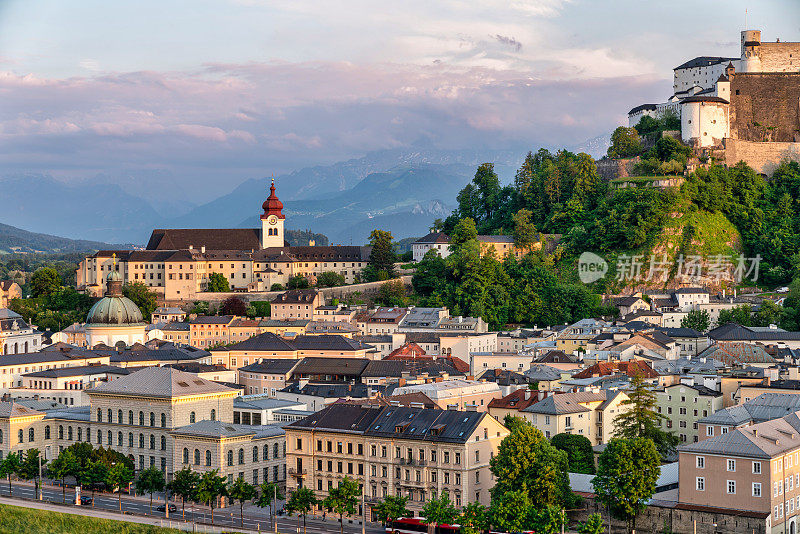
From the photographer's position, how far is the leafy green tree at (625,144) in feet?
441

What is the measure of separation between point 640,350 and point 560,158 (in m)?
47.5

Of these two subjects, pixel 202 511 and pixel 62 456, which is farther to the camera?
pixel 62 456

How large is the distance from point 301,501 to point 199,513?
6362 mm

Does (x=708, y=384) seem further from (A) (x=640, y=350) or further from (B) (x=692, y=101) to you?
(B) (x=692, y=101)

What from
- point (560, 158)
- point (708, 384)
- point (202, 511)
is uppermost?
point (560, 158)

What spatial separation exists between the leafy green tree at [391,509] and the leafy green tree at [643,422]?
14.9m

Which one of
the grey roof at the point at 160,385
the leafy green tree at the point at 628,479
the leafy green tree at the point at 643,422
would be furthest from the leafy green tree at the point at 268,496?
the leafy green tree at the point at 643,422

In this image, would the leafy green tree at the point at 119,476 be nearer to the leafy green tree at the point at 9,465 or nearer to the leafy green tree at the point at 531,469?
the leafy green tree at the point at 9,465

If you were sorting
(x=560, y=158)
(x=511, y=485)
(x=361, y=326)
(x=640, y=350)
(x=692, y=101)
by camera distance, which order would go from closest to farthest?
1. (x=511, y=485)
2. (x=640, y=350)
3. (x=361, y=326)
4. (x=692, y=101)
5. (x=560, y=158)

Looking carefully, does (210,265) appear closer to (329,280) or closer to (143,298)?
(143,298)

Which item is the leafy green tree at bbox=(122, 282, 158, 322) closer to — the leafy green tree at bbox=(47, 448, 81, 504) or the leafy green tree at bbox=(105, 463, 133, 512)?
the leafy green tree at bbox=(47, 448, 81, 504)

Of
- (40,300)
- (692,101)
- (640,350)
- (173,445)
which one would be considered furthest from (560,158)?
(173,445)

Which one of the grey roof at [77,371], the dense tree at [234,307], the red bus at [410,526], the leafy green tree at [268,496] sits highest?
the dense tree at [234,307]

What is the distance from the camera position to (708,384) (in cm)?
7319
